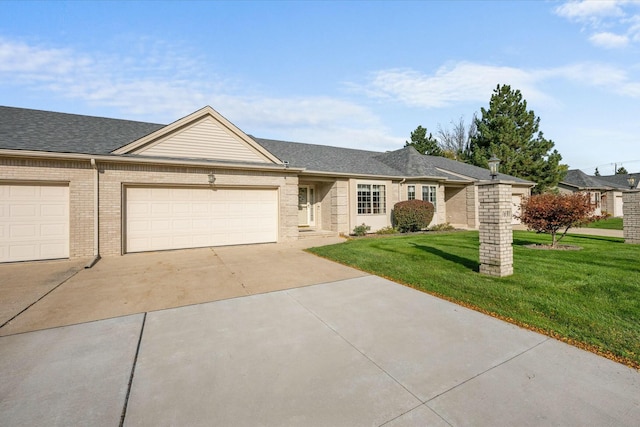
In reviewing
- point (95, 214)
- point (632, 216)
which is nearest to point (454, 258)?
point (632, 216)

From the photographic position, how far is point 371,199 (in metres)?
15.0

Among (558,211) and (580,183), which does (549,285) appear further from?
(580,183)

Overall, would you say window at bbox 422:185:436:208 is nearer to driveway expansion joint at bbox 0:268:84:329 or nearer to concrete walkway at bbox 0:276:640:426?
concrete walkway at bbox 0:276:640:426

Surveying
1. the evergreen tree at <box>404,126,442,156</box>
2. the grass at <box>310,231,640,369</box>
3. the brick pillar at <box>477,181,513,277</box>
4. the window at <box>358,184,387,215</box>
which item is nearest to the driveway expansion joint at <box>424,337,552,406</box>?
the grass at <box>310,231,640,369</box>

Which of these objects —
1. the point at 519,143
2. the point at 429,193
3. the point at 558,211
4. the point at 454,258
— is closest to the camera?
the point at 454,258

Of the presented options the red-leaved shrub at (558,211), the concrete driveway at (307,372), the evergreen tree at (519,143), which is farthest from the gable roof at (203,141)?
the evergreen tree at (519,143)

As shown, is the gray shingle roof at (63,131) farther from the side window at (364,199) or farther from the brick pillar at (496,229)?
the brick pillar at (496,229)

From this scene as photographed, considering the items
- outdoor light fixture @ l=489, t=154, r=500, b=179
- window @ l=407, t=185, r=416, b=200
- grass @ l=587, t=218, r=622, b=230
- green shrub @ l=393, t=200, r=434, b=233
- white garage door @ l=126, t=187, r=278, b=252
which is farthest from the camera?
grass @ l=587, t=218, r=622, b=230

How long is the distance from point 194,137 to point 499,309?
429 inches

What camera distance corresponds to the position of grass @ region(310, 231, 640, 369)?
11.3 ft

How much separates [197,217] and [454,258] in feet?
29.5

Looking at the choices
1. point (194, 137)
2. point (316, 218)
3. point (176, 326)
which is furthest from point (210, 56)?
point (176, 326)

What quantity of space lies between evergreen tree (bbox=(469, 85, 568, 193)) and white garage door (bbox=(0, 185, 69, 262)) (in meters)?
30.6

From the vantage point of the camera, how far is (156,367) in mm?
2791
